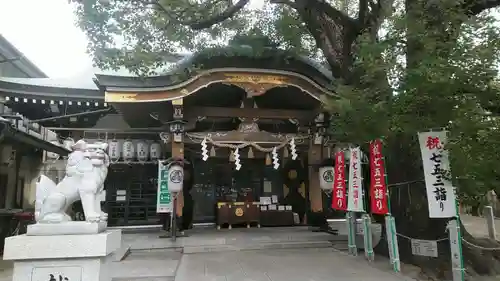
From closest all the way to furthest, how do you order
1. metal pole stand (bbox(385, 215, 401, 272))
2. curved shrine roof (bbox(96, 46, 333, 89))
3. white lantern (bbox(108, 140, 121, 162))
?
metal pole stand (bbox(385, 215, 401, 272)), curved shrine roof (bbox(96, 46, 333, 89)), white lantern (bbox(108, 140, 121, 162))

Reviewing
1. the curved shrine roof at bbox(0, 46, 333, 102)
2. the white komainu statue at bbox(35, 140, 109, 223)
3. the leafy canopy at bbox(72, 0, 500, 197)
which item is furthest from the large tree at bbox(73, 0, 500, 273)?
the white komainu statue at bbox(35, 140, 109, 223)

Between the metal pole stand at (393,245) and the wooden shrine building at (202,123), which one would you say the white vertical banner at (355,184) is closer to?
the metal pole stand at (393,245)

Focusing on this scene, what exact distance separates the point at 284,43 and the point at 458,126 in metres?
6.59

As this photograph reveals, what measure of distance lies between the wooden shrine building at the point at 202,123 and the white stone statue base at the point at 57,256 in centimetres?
625

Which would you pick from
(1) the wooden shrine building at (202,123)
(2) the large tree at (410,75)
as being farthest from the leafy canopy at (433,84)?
(1) the wooden shrine building at (202,123)

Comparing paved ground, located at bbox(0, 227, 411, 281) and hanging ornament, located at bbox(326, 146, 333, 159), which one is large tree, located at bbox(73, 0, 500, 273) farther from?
hanging ornament, located at bbox(326, 146, 333, 159)

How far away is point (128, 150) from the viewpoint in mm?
11164

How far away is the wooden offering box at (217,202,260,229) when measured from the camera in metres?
11.9

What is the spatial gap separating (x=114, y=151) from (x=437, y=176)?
930 centimetres

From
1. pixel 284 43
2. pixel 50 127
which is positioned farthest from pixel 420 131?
pixel 50 127

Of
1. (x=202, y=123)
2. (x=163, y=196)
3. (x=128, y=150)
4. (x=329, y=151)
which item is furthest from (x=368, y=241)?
(x=128, y=150)

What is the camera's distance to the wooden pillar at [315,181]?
11.2 m

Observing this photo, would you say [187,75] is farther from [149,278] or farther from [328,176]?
[149,278]

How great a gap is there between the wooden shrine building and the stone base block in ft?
20.0
